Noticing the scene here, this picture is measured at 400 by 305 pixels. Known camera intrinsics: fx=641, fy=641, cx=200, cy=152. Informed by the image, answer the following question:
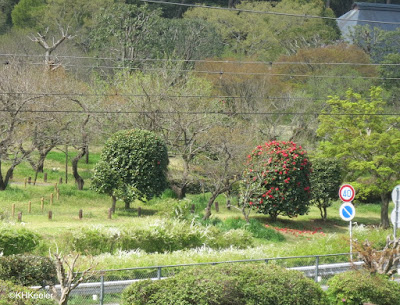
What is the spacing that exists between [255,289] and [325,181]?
65.4 ft

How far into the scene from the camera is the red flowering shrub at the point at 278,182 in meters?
27.3

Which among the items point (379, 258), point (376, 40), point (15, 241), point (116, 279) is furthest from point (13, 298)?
point (376, 40)

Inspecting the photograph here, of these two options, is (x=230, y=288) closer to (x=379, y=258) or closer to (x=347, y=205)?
(x=379, y=258)

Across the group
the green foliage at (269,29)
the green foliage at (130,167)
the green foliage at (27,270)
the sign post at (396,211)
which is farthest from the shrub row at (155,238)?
the green foliage at (269,29)

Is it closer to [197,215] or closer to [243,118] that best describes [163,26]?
[243,118]

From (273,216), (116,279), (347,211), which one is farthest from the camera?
(273,216)

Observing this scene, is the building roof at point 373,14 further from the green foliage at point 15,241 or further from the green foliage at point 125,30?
the green foliage at point 15,241

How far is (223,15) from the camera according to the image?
66.4 metres

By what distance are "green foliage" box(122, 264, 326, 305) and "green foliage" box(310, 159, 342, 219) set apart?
59.5ft

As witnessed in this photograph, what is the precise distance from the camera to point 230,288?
475 inches

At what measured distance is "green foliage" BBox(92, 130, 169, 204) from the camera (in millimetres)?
28516

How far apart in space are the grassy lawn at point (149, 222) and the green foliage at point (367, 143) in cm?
259

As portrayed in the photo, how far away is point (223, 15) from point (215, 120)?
1307 inches

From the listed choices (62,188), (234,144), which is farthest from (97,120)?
(234,144)
